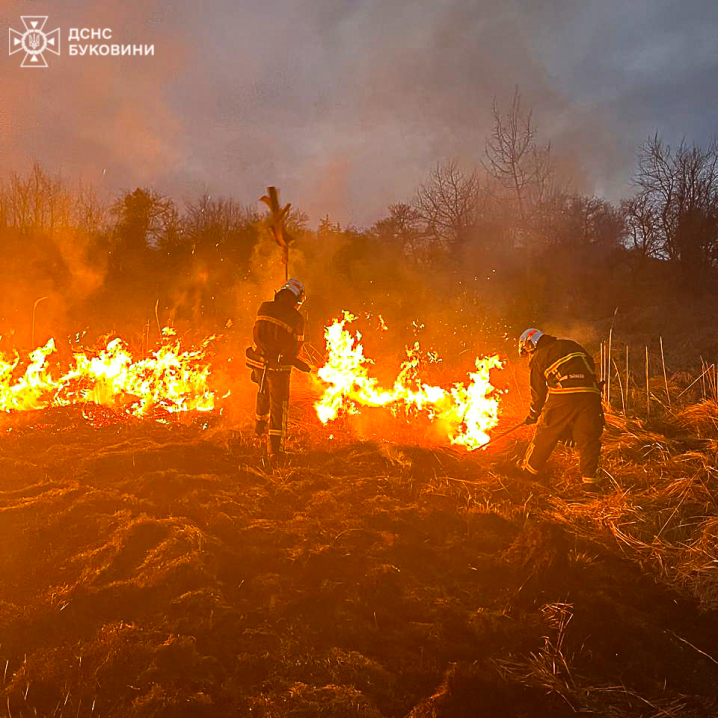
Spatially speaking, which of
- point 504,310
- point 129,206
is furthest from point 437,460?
point 129,206

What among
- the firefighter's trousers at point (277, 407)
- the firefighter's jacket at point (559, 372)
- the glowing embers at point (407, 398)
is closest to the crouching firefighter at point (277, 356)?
the firefighter's trousers at point (277, 407)

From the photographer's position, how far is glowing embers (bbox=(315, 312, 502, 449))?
8.70m

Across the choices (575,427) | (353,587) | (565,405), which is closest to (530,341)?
(565,405)

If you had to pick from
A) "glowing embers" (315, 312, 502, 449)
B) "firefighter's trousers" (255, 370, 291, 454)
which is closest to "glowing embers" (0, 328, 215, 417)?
"glowing embers" (315, 312, 502, 449)

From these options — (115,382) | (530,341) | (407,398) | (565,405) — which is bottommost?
(407,398)

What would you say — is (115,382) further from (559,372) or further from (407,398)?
(559,372)

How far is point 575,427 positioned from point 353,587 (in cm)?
351

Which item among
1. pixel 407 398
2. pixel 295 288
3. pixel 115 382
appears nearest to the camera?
pixel 295 288

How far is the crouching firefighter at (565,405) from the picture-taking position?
6.23 metres

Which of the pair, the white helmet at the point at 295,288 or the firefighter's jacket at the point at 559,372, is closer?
the firefighter's jacket at the point at 559,372

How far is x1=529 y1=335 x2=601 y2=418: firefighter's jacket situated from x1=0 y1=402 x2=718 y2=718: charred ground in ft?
3.79

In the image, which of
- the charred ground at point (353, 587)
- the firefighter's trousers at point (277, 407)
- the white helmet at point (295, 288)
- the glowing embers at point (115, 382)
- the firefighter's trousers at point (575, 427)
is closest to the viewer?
the charred ground at point (353, 587)

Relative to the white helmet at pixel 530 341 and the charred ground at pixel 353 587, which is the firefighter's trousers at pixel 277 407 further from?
the white helmet at pixel 530 341

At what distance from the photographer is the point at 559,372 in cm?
635
